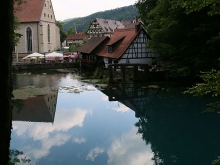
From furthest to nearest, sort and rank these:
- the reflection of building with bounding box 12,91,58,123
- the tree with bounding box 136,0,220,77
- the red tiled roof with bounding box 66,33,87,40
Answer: the red tiled roof with bounding box 66,33,87,40
the tree with bounding box 136,0,220,77
the reflection of building with bounding box 12,91,58,123

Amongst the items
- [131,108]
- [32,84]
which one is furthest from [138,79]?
[32,84]

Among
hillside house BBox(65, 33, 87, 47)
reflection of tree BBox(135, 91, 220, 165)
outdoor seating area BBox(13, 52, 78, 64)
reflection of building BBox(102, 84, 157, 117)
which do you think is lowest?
reflection of tree BBox(135, 91, 220, 165)

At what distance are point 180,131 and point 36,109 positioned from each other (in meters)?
8.77

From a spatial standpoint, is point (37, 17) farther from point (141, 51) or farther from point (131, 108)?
point (131, 108)

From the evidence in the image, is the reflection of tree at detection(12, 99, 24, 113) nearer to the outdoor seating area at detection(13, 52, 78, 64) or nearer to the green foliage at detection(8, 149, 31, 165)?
the green foliage at detection(8, 149, 31, 165)

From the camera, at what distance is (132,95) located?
64.5 feet

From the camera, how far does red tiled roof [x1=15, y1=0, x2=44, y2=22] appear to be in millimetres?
47125

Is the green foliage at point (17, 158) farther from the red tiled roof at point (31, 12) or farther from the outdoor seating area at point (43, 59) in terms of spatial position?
the red tiled roof at point (31, 12)

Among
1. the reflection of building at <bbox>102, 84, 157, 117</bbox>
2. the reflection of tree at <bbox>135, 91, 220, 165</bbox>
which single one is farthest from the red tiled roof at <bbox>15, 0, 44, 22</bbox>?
the reflection of tree at <bbox>135, 91, 220, 165</bbox>

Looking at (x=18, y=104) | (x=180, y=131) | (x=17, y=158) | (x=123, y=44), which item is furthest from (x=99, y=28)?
(x=17, y=158)

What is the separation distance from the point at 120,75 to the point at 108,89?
3282mm

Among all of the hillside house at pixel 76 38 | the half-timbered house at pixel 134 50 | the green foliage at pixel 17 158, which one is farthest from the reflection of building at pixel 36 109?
the hillside house at pixel 76 38

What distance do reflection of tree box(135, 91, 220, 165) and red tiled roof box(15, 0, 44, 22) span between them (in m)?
36.0

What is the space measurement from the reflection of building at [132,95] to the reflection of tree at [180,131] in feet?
2.13
